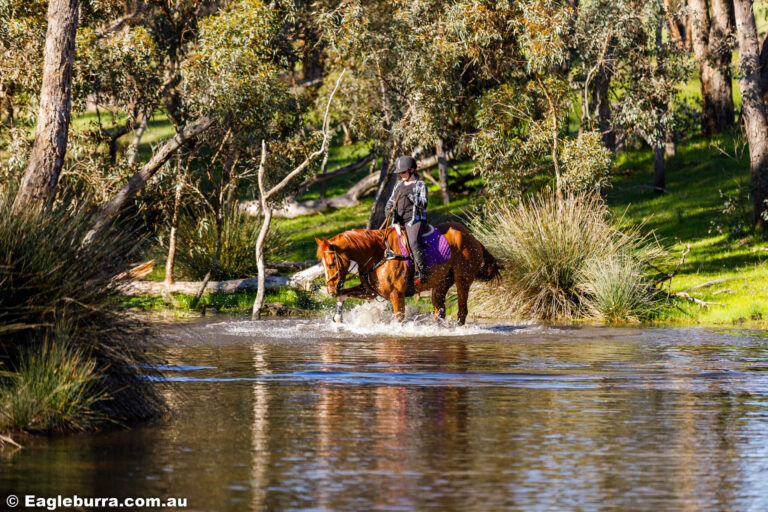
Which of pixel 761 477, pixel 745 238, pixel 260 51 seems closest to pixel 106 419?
pixel 761 477

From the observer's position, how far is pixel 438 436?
948 centimetres

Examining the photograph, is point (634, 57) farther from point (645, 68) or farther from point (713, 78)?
point (713, 78)

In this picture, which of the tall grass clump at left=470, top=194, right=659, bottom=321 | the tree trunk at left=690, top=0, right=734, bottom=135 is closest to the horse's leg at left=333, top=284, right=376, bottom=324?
the tall grass clump at left=470, top=194, right=659, bottom=321

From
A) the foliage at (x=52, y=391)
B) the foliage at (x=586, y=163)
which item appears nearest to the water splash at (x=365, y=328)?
the foliage at (x=586, y=163)

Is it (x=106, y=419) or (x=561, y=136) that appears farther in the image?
(x=561, y=136)

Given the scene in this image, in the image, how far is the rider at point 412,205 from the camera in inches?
707

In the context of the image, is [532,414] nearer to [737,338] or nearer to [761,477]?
[761,477]

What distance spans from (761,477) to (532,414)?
2839mm

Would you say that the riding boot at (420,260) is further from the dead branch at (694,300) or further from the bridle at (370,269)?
the dead branch at (694,300)

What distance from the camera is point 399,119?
27172 millimetres

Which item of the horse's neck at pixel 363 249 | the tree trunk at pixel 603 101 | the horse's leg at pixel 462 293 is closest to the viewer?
the horse's neck at pixel 363 249

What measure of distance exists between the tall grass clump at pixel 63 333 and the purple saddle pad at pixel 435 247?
29.0ft

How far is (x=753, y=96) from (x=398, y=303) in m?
13.0

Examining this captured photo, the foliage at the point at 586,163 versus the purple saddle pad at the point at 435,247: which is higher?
the foliage at the point at 586,163
